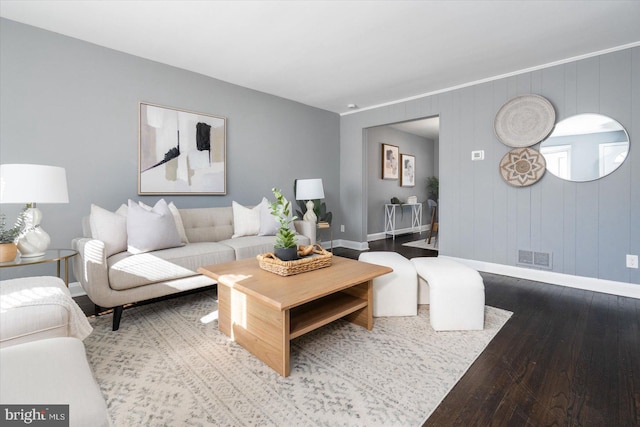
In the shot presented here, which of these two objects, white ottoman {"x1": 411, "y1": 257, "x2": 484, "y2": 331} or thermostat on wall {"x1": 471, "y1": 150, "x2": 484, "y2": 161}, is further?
thermostat on wall {"x1": 471, "y1": 150, "x2": 484, "y2": 161}

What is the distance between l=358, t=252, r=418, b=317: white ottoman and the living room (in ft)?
6.39

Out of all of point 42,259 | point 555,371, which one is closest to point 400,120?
point 555,371

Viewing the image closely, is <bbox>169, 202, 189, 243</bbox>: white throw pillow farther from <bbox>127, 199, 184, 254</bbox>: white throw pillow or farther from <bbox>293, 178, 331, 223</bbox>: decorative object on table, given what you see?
<bbox>293, 178, 331, 223</bbox>: decorative object on table

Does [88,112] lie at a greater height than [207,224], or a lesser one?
greater

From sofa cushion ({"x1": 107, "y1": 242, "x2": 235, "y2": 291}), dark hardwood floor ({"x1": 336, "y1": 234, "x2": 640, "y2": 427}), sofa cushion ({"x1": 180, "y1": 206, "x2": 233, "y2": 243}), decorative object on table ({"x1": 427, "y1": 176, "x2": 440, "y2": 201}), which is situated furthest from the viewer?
decorative object on table ({"x1": 427, "y1": 176, "x2": 440, "y2": 201})

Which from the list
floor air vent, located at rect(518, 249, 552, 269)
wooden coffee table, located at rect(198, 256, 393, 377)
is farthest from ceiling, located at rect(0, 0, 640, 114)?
floor air vent, located at rect(518, 249, 552, 269)

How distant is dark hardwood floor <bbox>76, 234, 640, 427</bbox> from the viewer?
1336mm

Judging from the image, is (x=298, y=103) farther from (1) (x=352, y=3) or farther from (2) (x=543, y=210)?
(2) (x=543, y=210)

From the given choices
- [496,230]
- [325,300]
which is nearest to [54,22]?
[325,300]

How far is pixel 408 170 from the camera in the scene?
7.09 m

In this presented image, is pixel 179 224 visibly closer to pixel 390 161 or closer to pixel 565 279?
pixel 565 279

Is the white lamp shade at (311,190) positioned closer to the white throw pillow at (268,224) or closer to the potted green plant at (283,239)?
the white throw pillow at (268,224)

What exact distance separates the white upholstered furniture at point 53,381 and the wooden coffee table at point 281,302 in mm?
768

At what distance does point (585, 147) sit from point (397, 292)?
8.49ft
